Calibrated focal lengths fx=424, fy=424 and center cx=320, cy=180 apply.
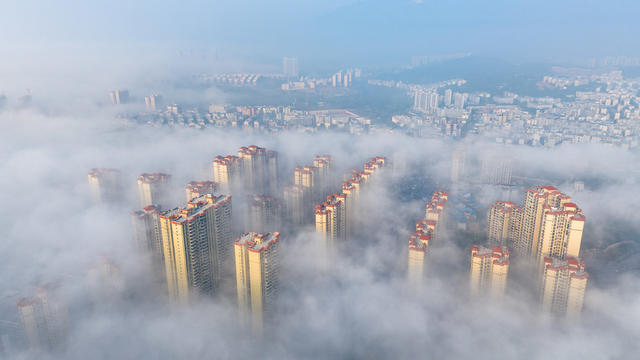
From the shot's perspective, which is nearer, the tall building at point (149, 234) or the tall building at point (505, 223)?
the tall building at point (149, 234)

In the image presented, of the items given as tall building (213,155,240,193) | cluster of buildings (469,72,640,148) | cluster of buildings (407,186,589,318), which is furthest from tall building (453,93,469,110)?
tall building (213,155,240,193)

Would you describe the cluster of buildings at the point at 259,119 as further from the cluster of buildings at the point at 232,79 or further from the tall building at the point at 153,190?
the tall building at the point at 153,190

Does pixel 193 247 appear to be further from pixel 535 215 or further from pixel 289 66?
pixel 289 66

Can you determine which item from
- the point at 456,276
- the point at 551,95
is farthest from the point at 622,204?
the point at 551,95

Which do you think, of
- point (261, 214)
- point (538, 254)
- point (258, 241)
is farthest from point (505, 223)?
point (258, 241)

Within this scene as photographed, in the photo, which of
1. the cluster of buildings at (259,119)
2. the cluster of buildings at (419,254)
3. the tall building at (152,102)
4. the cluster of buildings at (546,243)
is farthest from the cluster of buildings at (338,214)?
the tall building at (152,102)

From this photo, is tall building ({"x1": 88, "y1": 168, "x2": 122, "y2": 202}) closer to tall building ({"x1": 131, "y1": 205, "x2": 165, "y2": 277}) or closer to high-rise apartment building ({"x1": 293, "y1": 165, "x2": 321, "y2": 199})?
tall building ({"x1": 131, "y1": 205, "x2": 165, "y2": 277})

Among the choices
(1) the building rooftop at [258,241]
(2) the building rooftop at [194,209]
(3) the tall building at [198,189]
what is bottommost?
(3) the tall building at [198,189]
